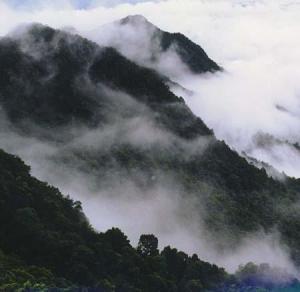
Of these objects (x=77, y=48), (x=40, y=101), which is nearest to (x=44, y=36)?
(x=77, y=48)

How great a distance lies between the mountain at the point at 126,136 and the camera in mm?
127625

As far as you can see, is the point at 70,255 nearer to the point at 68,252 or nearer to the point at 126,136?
the point at 68,252

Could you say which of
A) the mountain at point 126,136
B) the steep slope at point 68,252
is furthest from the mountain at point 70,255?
the mountain at point 126,136

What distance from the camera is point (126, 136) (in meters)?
144

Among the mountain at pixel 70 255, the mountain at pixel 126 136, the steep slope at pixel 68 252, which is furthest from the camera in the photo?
the mountain at pixel 126 136

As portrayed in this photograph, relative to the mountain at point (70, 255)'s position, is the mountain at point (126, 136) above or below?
above

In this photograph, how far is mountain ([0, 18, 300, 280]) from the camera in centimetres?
12762

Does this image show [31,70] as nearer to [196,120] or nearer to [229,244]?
[196,120]

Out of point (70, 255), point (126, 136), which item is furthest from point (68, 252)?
point (126, 136)

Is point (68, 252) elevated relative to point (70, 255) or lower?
elevated

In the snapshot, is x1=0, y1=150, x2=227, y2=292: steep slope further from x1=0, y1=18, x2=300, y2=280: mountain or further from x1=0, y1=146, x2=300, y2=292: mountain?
x1=0, y1=18, x2=300, y2=280: mountain

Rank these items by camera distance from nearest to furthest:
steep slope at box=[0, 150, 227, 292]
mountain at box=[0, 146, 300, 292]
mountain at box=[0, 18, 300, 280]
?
mountain at box=[0, 146, 300, 292], steep slope at box=[0, 150, 227, 292], mountain at box=[0, 18, 300, 280]

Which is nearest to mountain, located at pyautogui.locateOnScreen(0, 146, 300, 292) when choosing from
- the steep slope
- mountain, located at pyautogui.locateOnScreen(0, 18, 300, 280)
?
the steep slope

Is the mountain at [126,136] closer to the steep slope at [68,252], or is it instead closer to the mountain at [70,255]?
the mountain at [70,255]
